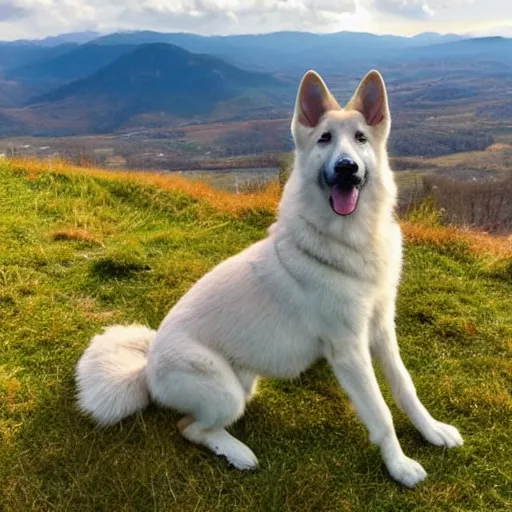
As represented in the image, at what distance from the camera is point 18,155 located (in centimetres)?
1194

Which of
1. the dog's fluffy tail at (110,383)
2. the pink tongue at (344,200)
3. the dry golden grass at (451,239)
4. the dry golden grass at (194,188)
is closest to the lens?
the pink tongue at (344,200)

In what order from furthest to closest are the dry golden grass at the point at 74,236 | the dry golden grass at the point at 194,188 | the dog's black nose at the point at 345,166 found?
the dry golden grass at the point at 194,188, the dry golden grass at the point at 74,236, the dog's black nose at the point at 345,166

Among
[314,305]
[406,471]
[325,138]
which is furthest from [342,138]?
[406,471]

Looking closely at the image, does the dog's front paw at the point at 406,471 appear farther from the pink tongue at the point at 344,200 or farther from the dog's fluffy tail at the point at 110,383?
the dog's fluffy tail at the point at 110,383

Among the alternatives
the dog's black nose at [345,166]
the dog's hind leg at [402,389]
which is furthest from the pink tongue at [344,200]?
the dog's hind leg at [402,389]

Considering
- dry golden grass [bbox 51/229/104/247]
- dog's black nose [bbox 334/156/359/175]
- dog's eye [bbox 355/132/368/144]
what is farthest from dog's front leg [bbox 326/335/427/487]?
Answer: dry golden grass [bbox 51/229/104/247]

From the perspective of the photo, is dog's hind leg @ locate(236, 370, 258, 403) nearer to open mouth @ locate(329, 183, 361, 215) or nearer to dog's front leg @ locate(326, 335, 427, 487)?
dog's front leg @ locate(326, 335, 427, 487)

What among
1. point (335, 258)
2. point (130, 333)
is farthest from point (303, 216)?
point (130, 333)

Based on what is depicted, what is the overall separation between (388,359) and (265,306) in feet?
2.99

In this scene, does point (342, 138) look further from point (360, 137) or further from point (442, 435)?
point (442, 435)

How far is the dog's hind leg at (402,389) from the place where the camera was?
3.42 metres

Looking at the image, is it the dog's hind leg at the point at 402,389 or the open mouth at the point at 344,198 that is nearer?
the open mouth at the point at 344,198

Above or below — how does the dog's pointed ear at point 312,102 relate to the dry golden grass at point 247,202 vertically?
above

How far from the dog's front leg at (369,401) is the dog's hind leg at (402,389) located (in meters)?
0.31
